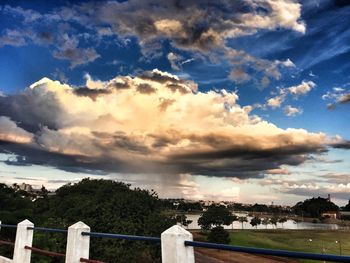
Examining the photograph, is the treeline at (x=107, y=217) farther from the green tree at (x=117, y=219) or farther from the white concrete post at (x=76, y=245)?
the white concrete post at (x=76, y=245)

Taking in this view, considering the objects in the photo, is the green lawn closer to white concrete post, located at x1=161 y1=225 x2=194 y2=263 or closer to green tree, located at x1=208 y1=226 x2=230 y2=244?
green tree, located at x1=208 y1=226 x2=230 y2=244

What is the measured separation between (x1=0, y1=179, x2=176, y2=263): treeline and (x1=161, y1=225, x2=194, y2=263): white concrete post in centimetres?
1772

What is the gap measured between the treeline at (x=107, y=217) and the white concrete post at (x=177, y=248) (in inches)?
697

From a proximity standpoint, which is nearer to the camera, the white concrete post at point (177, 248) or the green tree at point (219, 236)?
the white concrete post at point (177, 248)

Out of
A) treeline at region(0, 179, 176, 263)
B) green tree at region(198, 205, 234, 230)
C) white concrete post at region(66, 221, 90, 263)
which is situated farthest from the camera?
green tree at region(198, 205, 234, 230)

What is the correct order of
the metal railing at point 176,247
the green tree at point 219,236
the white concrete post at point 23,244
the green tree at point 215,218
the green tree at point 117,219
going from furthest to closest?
the green tree at point 215,218 < the green tree at point 219,236 < the green tree at point 117,219 < the white concrete post at point 23,244 < the metal railing at point 176,247

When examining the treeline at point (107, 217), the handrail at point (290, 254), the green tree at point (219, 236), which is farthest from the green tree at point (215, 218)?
the handrail at point (290, 254)

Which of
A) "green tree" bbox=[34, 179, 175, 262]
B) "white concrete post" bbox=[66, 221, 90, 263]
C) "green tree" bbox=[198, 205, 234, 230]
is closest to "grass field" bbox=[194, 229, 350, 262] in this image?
"green tree" bbox=[198, 205, 234, 230]

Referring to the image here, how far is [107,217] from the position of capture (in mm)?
30375

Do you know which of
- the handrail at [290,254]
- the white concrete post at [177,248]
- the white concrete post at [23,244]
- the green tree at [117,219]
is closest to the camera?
the handrail at [290,254]

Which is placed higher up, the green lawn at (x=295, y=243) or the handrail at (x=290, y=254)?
the handrail at (x=290, y=254)

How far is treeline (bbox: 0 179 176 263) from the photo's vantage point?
2614 cm

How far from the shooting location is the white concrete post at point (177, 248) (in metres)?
3.18

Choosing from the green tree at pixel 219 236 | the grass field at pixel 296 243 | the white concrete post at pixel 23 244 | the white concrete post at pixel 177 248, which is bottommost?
the grass field at pixel 296 243
